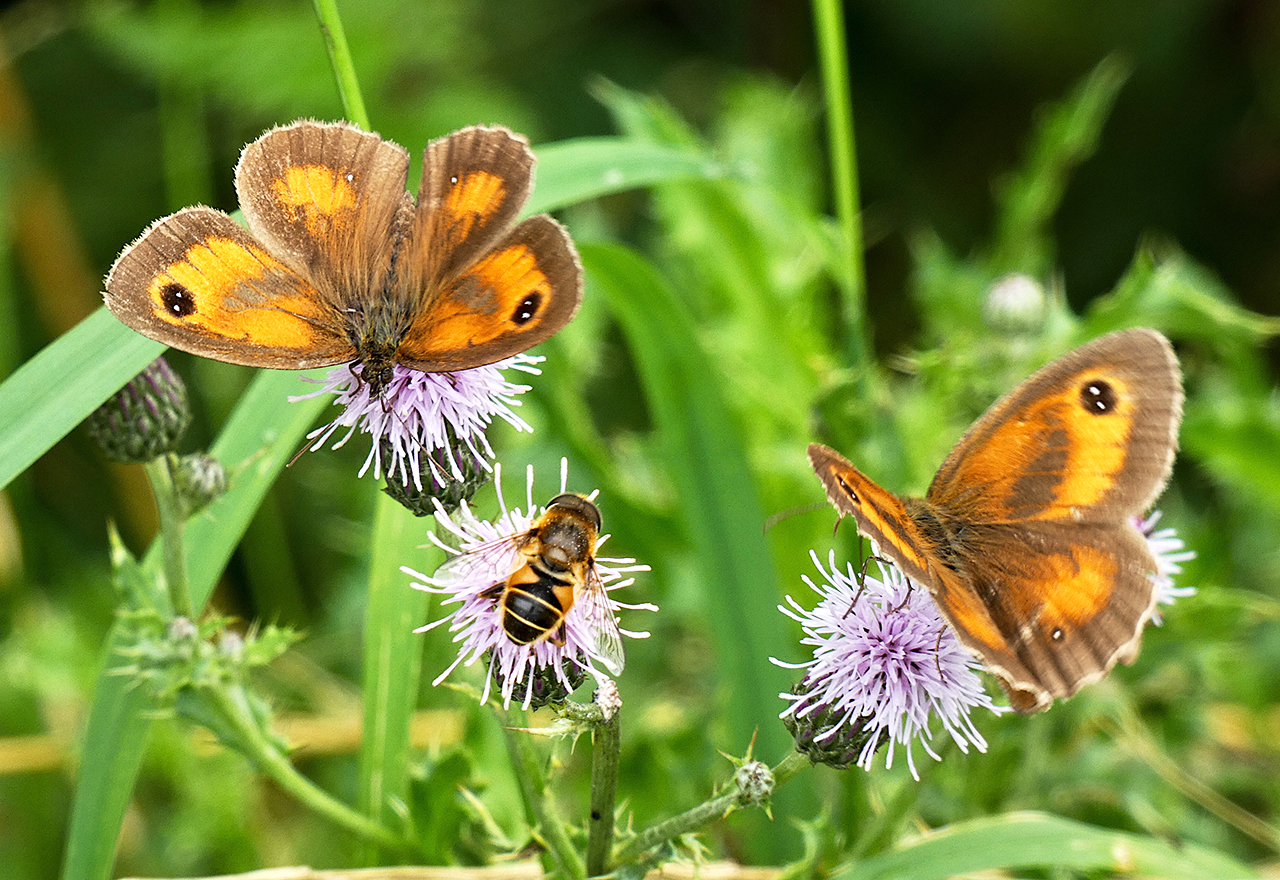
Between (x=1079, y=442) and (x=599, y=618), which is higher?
(x=1079, y=442)

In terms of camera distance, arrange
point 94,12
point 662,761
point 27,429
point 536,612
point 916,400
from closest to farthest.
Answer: point 536,612
point 27,429
point 662,761
point 916,400
point 94,12

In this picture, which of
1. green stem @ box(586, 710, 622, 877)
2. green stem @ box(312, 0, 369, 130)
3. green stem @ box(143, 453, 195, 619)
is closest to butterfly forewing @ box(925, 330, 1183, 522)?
green stem @ box(586, 710, 622, 877)

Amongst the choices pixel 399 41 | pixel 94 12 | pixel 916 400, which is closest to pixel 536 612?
pixel 916 400

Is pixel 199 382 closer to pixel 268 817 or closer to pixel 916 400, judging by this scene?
pixel 268 817

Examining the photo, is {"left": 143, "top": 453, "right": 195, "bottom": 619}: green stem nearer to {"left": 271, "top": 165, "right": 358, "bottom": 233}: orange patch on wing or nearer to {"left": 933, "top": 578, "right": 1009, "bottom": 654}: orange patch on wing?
{"left": 271, "top": 165, "right": 358, "bottom": 233}: orange patch on wing

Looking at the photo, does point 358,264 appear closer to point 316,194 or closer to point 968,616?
point 316,194

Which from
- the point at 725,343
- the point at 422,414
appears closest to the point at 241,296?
the point at 422,414
